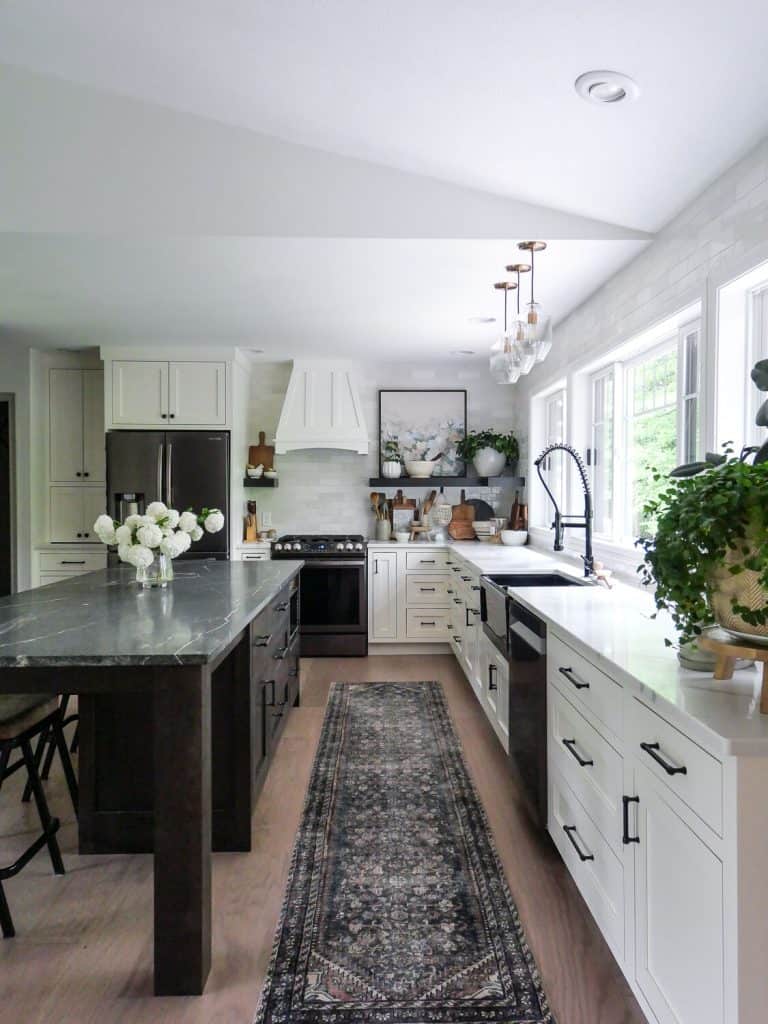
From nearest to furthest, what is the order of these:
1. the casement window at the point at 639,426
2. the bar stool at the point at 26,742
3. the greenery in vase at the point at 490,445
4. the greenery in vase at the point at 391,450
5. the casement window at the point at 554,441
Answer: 1. the bar stool at the point at 26,742
2. the casement window at the point at 639,426
3. the casement window at the point at 554,441
4. the greenery in vase at the point at 490,445
5. the greenery in vase at the point at 391,450

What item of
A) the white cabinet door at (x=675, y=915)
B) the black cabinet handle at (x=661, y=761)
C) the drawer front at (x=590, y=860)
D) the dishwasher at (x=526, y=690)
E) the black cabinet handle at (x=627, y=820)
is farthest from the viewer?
the dishwasher at (x=526, y=690)

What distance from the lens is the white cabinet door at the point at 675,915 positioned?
114cm

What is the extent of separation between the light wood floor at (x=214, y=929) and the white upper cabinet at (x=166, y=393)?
2975mm

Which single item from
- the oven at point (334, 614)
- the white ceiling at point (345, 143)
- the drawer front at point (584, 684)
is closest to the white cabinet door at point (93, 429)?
the white ceiling at point (345, 143)

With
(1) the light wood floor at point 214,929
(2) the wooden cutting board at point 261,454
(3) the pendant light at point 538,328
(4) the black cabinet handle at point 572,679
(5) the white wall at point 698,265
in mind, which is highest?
(5) the white wall at point 698,265

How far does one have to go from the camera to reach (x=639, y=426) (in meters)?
3.41

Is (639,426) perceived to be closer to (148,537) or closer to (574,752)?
(574,752)

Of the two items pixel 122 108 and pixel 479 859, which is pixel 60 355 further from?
pixel 479 859

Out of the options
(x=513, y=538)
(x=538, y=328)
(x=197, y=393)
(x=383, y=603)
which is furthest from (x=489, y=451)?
(x=538, y=328)

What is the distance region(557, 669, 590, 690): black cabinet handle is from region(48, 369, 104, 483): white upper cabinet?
4.56 m

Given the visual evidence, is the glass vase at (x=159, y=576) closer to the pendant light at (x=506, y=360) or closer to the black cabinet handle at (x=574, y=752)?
the pendant light at (x=506, y=360)

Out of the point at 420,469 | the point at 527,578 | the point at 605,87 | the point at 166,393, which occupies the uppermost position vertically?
the point at 605,87

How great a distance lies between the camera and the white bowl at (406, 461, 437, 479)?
564 centimetres

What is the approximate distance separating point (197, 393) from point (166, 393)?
24 centimetres
